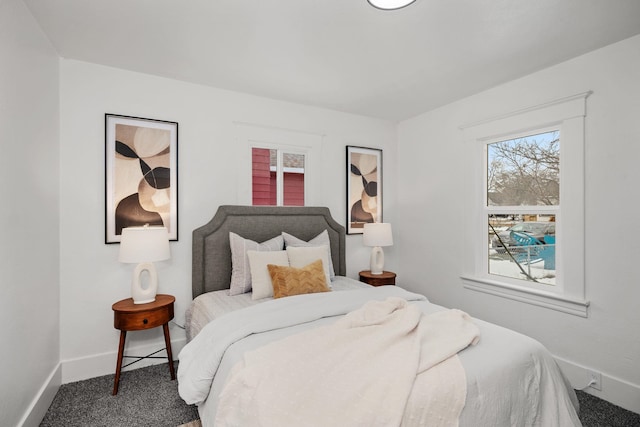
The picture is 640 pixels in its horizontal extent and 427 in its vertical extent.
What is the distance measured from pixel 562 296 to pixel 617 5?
2.06 meters

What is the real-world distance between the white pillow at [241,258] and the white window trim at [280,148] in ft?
1.64

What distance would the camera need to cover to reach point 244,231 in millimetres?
3105

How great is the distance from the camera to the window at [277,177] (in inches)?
131

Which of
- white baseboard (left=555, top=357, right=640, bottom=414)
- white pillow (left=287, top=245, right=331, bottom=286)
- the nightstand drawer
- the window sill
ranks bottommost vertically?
white baseboard (left=555, top=357, right=640, bottom=414)

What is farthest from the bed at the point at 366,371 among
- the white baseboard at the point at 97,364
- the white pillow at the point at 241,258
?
the white baseboard at the point at 97,364

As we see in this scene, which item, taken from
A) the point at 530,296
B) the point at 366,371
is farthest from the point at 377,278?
the point at 366,371

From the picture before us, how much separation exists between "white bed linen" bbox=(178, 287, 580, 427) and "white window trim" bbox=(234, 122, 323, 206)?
6.06ft

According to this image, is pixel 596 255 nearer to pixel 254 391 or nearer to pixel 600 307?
pixel 600 307

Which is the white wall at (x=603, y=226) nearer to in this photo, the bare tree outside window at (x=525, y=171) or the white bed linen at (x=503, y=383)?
the bare tree outside window at (x=525, y=171)

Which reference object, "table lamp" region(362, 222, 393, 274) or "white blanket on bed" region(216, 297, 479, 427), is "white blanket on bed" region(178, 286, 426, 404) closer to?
"white blanket on bed" region(216, 297, 479, 427)

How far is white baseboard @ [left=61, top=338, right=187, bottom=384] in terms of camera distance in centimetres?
250

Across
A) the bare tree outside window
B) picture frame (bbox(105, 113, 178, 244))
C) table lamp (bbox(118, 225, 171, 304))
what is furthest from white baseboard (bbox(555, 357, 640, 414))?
picture frame (bbox(105, 113, 178, 244))

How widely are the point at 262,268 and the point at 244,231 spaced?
23.0 inches

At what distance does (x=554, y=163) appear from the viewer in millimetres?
2750
